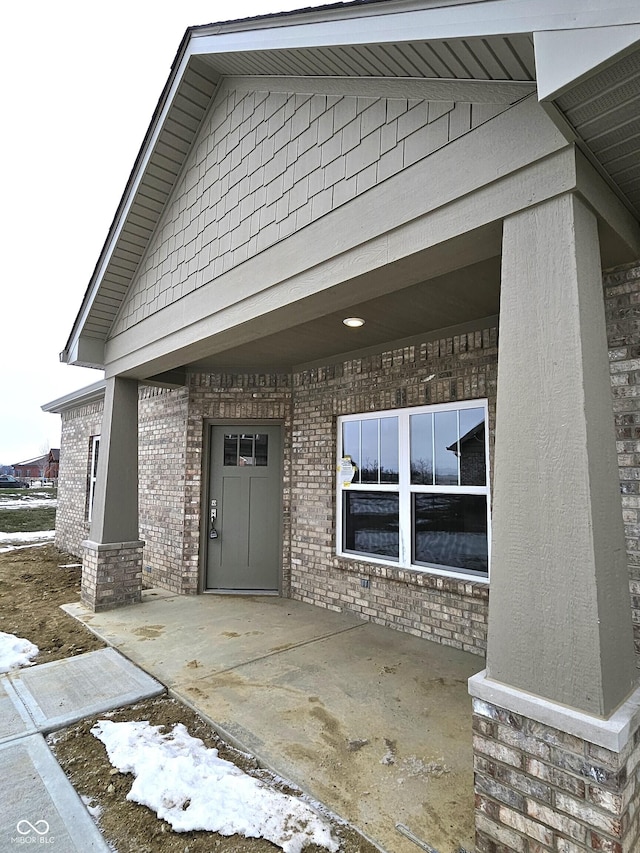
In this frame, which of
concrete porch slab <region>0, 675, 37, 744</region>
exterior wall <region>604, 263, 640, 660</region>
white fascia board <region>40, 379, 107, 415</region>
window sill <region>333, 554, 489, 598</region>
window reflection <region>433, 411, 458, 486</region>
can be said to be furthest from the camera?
white fascia board <region>40, 379, 107, 415</region>

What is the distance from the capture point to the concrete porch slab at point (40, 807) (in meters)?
2.03

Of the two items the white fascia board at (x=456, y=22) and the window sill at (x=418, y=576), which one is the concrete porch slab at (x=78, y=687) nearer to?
the window sill at (x=418, y=576)

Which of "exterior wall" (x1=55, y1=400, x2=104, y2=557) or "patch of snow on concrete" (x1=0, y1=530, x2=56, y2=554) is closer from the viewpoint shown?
"exterior wall" (x1=55, y1=400, x2=104, y2=557)

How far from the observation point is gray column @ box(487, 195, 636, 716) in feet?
5.69

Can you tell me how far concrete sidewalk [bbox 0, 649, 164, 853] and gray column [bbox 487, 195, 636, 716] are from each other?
6.52ft

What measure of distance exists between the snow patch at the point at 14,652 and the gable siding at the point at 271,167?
3277mm

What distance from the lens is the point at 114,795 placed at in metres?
2.31

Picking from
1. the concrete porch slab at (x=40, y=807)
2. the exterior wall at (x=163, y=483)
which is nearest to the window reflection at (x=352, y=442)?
the exterior wall at (x=163, y=483)

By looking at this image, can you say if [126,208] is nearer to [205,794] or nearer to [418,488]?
[418,488]

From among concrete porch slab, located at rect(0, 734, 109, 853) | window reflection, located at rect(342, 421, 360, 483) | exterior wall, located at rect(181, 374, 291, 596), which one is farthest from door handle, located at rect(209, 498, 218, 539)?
concrete porch slab, located at rect(0, 734, 109, 853)

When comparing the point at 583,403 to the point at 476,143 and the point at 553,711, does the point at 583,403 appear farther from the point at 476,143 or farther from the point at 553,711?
the point at 476,143

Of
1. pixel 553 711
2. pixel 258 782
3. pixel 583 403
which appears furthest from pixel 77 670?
pixel 583 403

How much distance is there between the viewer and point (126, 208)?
4879mm

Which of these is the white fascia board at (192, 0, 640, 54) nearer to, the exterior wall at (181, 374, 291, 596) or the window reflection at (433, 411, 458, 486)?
the window reflection at (433, 411, 458, 486)
